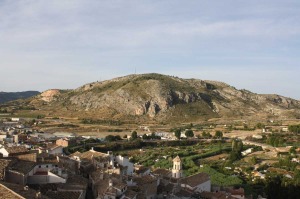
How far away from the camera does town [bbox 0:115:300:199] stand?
2000 cm

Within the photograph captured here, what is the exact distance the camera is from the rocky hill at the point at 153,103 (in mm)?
134375

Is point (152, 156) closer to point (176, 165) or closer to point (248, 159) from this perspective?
point (248, 159)

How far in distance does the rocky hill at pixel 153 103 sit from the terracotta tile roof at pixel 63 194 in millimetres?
109994

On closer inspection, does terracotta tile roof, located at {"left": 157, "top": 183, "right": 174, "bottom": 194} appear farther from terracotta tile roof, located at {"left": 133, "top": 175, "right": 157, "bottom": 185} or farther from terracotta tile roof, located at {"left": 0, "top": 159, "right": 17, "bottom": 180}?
terracotta tile roof, located at {"left": 0, "top": 159, "right": 17, "bottom": 180}

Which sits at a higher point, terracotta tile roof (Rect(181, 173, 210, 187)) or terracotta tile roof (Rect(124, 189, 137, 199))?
terracotta tile roof (Rect(124, 189, 137, 199))

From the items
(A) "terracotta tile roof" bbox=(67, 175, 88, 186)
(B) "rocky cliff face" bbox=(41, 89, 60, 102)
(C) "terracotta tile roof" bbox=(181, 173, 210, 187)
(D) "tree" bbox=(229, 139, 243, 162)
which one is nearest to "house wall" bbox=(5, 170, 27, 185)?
(A) "terracotta tile roof" bbox=(67, 175, 88, 186)

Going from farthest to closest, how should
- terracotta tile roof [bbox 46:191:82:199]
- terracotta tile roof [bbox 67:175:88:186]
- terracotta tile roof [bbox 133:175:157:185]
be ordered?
1. terracotta tile roof [bbox 133:175:157:185]
2. terracotta tile roof [bbox 67:175:88:186]
3. terracotta tile roof [bbox 46:191:82:199]

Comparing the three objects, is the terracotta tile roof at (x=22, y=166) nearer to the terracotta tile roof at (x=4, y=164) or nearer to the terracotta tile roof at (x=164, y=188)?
the terracotta tile roof at (x=4, y=164)

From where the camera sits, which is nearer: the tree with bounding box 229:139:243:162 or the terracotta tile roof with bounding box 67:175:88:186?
the terracotta tile roof with bounding box 67:175:88:186

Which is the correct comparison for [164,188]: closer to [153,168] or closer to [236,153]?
[153,168]

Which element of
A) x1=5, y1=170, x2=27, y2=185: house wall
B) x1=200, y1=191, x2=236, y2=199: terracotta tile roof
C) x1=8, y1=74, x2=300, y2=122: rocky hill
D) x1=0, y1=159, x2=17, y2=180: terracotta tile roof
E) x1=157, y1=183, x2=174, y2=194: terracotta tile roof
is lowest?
x1=200, y1=191, x2=236, y2=199: terracotta tile roof

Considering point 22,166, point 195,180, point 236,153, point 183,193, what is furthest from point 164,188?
point 236,153

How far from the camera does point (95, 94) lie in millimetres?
150500

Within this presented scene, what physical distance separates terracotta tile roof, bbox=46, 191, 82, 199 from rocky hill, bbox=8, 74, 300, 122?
4330 inches
